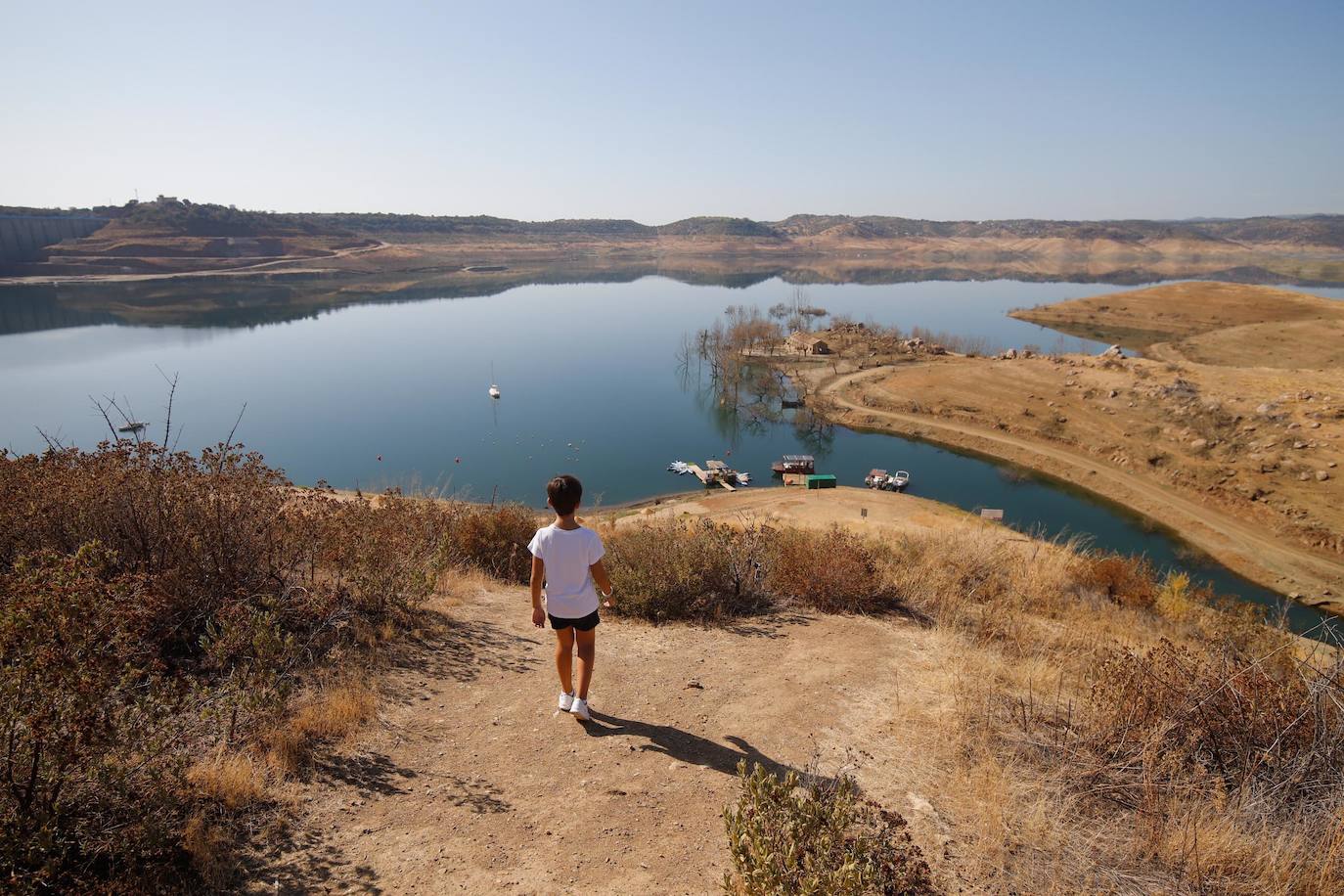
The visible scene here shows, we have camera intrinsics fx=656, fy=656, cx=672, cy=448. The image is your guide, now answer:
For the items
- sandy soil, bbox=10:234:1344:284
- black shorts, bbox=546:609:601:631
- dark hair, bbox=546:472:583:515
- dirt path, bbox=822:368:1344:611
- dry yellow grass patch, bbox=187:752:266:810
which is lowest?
dirt path, bbox=822:368:1344:611

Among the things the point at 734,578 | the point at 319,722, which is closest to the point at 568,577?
the point at 319,722

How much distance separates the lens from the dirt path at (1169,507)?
75.5 ft

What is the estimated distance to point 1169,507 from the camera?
28.3 meters

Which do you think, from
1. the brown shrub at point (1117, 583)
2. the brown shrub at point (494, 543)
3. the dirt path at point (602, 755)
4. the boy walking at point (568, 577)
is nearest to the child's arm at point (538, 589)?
the boy walking at point (568, 577)

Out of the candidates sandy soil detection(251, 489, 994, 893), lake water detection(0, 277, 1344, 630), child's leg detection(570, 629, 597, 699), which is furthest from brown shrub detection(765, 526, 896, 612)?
lake water detection(0, 277, 1344, 630)

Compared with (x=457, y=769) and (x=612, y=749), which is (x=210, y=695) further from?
(x=612, y=749)

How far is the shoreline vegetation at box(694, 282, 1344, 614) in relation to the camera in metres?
25.8

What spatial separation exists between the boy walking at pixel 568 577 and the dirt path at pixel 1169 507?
27.7m

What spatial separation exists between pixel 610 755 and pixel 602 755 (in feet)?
0.19

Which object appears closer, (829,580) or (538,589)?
(538,589)

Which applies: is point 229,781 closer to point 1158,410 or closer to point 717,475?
point 717,475

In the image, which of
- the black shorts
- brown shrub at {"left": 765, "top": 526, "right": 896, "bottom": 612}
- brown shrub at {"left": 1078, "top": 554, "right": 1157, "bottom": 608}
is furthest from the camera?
brown shrub at {"left": 1078, "top": 554, "right": 1157, "bottom": 608}

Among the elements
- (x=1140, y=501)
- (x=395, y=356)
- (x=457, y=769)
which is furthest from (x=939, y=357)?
(x=457, y=769)

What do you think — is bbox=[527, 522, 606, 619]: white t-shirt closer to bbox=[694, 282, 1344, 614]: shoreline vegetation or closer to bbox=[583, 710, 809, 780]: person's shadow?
bbox=[583, 710, 809, 780]: person's shadow
